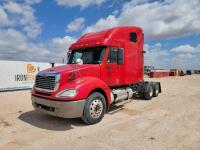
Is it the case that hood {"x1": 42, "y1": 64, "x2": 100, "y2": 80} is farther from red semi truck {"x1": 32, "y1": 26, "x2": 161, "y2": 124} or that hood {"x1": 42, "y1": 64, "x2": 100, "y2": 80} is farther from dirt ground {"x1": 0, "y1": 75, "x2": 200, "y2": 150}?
dirt ground {"x1": 0, "y1": 75, "x2": 200, "y2": 150}

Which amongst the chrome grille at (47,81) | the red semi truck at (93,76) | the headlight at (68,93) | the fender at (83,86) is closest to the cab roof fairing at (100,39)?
the red semi truck at (93,76)

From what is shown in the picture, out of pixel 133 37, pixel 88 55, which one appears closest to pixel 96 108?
pixel 88 55

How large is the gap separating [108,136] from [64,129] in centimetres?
150

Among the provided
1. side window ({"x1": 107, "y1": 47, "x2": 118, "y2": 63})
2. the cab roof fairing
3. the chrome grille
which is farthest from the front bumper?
the cab roof fairing

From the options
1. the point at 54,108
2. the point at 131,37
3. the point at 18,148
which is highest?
the point at 131,37

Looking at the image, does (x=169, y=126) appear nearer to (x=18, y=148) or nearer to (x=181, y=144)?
(x=181, y=144)

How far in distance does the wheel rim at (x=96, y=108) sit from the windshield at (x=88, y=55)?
1.54 m

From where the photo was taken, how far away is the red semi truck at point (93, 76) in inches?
234

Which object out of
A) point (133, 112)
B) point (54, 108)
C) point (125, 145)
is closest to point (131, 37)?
point (133, 112)

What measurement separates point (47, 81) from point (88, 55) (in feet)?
6.87

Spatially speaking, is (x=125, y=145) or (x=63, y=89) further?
(x=63, y=89)

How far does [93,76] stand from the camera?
688 centimetres

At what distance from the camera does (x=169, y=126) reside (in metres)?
6.06

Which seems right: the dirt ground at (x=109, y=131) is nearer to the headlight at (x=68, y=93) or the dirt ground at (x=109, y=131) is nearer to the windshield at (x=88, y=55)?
the headlight at (x=68, y=93)
